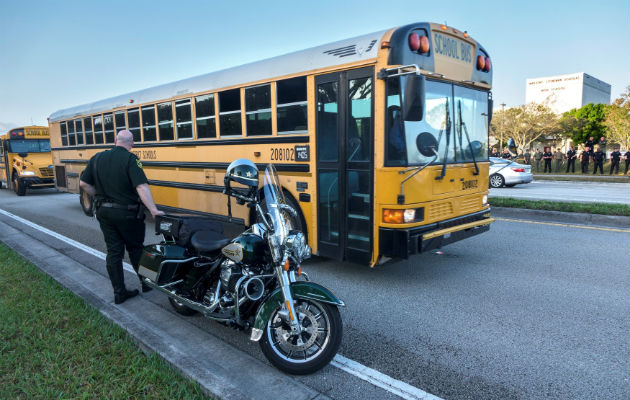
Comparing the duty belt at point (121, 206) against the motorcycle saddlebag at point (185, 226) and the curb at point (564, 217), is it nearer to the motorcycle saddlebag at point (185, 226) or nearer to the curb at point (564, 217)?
the motorcycle saddlebag at point (185, 226)

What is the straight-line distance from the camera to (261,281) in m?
3.29

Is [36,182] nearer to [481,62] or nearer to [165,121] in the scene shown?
[165,121]

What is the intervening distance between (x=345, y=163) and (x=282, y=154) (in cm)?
111

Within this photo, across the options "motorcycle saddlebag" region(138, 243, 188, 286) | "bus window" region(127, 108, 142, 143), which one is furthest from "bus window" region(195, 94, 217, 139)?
"motorcycle saddlebag" region(138, 243, 188, 286)

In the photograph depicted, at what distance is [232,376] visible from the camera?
2.93 m

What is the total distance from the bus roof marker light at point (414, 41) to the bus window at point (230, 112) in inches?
109

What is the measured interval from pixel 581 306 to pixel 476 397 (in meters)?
2.26

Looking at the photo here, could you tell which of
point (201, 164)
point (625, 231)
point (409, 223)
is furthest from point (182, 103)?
point (625, 231)

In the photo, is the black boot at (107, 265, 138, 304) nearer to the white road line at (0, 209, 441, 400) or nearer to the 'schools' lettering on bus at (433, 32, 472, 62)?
the white road line at (0, 209, 441, 400)

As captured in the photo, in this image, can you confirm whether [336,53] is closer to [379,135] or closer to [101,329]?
[379,135]

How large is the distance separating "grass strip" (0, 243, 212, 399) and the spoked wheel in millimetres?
16433

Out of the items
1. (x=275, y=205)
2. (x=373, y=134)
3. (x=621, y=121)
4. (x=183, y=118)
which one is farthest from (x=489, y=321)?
(x=621, y=121)

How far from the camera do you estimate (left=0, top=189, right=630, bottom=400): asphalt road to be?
299cm

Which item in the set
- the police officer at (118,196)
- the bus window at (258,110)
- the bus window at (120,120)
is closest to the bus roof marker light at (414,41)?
the bus window at (258,110)
